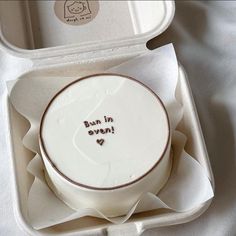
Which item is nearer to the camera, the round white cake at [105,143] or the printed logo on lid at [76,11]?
the round white cake at [105,143]

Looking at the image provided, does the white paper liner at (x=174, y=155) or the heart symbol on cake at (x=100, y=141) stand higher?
the heart symbol on cake at (x=100, y=141)

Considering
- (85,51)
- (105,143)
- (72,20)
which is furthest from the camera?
(72,20)

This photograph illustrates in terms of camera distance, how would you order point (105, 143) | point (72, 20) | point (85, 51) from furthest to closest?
point (72, 20) → point (85, 51) → point (105, 143)

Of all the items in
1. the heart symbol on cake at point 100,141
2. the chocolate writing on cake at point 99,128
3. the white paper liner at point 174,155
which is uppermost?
the chocolate writing on cake at point 99,128

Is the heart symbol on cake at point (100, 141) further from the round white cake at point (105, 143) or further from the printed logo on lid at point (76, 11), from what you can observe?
the printed logo on lid at point (76, 11)

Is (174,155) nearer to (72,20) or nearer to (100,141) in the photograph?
(100,141)

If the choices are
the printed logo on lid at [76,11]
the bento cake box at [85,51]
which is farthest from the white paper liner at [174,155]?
the printed logo on lid at [76,11]

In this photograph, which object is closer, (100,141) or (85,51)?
(100,141)

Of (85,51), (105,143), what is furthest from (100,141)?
(85,51)

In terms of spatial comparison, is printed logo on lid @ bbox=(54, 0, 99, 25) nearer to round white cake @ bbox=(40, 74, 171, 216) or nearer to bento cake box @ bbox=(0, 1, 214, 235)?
bento cake box @ bbox=(0, 1, 214, 235)
